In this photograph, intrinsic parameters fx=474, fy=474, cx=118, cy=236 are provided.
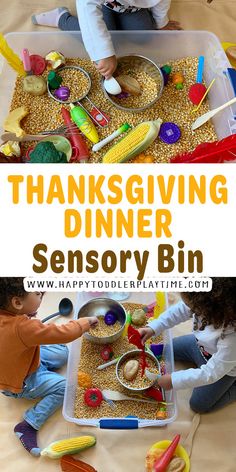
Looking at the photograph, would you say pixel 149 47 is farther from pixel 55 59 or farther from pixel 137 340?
pixel 137 340

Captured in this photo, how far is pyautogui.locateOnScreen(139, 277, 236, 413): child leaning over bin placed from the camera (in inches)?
34.3

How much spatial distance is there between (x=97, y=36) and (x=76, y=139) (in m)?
0.31

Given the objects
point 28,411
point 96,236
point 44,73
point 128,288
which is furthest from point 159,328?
point 44,73

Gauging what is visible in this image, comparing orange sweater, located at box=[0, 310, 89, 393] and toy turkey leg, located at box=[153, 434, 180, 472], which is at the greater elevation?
orange sweater, located at box=[0, 310, 89, 393]

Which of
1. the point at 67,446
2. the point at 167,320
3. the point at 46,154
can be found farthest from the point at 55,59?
the point at 67,446

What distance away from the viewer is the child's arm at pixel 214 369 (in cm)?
90

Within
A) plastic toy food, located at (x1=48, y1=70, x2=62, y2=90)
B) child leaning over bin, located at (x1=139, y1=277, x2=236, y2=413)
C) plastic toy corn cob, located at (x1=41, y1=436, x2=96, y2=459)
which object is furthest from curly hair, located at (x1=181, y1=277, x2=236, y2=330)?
plastic toy food, located at (x1=48, y1=70, x2=62, y2=90)

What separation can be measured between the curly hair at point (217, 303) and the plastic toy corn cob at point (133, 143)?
1.81 feet

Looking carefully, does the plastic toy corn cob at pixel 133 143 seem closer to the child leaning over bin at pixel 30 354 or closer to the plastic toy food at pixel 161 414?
the child leaning over bin at pixel 30 354

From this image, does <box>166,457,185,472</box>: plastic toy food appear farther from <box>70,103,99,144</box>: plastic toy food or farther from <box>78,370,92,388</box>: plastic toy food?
<box>70,103,99,144</box>: plastic toy food

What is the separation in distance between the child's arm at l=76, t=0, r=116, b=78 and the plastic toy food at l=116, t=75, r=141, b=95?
2.0 inches

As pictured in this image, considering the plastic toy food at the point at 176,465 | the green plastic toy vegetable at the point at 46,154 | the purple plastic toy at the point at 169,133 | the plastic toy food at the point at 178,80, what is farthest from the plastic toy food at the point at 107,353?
the plastic toy food at the point at 178,80

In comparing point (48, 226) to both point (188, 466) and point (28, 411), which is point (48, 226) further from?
point (188, 466)

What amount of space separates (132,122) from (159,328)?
643mm
